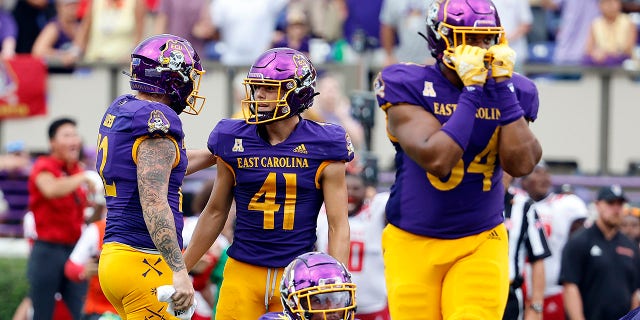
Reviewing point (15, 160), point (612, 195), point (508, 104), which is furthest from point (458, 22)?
point (15, 160)

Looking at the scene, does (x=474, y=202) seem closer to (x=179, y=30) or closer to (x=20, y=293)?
(x=20, y=293)

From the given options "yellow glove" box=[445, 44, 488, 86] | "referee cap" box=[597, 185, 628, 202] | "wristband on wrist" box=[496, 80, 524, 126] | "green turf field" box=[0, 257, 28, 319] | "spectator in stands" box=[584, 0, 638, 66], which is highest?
"yellow glove" box=[445, 44, 488, 86]

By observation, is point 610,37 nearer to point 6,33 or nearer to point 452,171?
point 6,33

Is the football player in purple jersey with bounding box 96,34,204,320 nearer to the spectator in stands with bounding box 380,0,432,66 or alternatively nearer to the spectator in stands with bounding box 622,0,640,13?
the spectator in stands with bounding box 380,0,432,66

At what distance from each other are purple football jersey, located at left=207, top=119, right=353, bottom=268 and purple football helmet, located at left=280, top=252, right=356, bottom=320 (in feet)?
2.98

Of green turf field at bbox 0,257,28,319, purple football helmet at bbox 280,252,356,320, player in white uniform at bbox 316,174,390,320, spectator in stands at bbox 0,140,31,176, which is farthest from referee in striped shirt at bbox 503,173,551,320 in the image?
spectator in stands at bbox 0,140,31,176

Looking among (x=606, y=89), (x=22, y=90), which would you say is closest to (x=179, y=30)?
(x=22, y=90)

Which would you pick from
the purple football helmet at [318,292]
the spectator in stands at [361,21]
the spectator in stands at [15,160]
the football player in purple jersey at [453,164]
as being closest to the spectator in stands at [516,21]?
the spectator in stands at [361,21]

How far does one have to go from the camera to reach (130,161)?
586 centimetres

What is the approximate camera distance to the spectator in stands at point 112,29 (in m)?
13.3

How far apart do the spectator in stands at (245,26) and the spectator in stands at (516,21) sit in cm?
241

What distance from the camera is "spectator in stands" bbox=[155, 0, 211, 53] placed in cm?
1335

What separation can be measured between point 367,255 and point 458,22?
137 inches

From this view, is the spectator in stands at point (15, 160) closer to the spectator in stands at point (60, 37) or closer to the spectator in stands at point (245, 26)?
the spectator in stands at point (60, 37)
